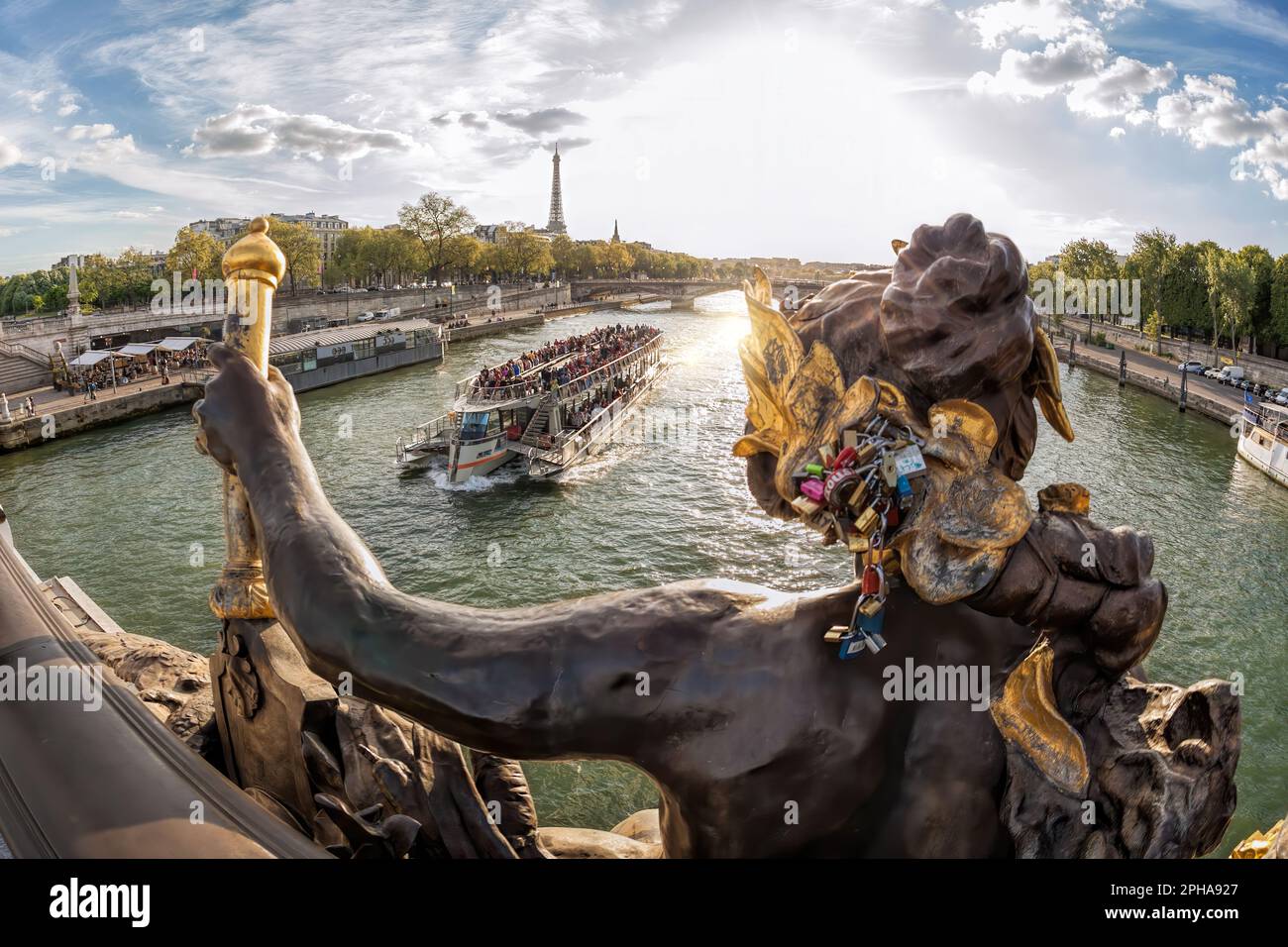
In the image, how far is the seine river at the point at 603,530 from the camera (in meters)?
13.5

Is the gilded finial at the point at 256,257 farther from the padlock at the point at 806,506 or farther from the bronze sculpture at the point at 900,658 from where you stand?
the padlock at the point at 806,506

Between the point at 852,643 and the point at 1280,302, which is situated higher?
the point at 1280,302

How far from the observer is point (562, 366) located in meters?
30.7

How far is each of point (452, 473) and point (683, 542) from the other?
7637 millimetres

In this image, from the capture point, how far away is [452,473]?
74.2 feet

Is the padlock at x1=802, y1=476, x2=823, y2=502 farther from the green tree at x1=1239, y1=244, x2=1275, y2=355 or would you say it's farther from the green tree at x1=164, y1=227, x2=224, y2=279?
the green tree at x1=164, y1=227, x2=224, y2=279

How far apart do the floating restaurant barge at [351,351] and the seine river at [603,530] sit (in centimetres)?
584

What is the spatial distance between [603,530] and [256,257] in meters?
16.9

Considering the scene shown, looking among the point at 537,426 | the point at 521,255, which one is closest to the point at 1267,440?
the point at 537,426

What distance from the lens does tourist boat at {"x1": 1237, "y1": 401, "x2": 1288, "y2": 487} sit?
22.8 metres

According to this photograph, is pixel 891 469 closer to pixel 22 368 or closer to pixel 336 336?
pixel 22 368

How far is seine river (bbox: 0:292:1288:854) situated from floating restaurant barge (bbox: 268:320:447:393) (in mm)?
5836
